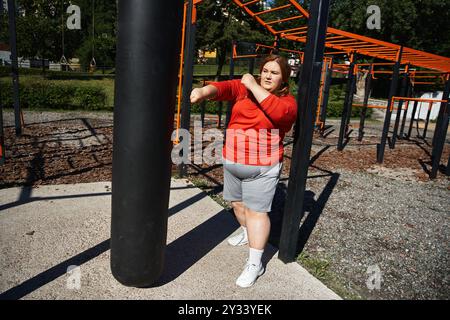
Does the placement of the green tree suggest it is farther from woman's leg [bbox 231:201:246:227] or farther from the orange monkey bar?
woman's leg [bbox 231:201:246:227]

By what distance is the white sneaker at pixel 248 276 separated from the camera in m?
2.26

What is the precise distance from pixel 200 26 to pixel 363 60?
13903 mm

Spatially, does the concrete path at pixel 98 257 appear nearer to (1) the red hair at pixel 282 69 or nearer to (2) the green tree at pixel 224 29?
(1) the red hair at pixel 282 69

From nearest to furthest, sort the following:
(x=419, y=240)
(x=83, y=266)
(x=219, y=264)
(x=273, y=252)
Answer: (x=83, y=266) < (x=219, y=264) < (x=273, y=252) < (x=419, y=240)

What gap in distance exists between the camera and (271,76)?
6.98 ft

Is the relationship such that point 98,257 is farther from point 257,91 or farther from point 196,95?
point 257,91

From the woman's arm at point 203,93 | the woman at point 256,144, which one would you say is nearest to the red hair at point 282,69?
the woman at point 256,144

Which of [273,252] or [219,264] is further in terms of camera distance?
[273,252]

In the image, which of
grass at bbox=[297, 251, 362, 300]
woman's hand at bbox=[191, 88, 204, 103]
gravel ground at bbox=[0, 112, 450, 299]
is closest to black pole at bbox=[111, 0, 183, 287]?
woman's hand at bbox=[191, 88, 204, 103]

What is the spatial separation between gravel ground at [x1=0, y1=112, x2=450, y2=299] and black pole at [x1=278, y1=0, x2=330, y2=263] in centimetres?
37

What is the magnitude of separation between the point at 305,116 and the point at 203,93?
80 cm
